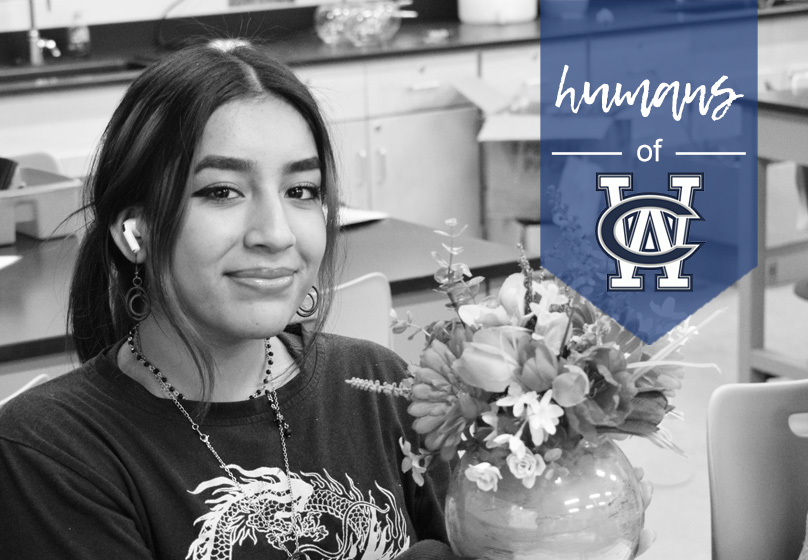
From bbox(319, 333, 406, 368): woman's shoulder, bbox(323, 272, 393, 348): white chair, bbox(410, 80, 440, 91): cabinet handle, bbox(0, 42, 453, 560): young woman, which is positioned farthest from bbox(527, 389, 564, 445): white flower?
bbox(410, 80, 440, 91): cabinet handle

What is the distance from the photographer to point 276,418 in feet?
4.10

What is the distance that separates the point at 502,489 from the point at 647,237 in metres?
1.68

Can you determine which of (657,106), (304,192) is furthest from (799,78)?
(304,192)

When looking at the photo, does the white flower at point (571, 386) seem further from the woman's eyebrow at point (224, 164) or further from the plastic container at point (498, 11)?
the plastic container at point (498, 11)

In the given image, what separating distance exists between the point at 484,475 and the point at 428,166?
385 centimetres

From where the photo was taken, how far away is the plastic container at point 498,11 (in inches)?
207

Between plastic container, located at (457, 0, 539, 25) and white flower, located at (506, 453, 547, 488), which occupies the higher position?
plastic container, located at (457, 0, 539, 25)

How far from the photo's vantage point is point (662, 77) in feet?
16.4

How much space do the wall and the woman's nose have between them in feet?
11.8

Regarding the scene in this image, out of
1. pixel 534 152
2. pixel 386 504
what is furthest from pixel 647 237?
pixel 534 152

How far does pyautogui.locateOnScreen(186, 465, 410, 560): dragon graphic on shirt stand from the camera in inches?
45.3

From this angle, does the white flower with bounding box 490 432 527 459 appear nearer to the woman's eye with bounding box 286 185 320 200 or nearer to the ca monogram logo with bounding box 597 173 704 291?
the woman's eye with bounding box 286 185 320 200

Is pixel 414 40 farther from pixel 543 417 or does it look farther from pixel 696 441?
pixel 543 417

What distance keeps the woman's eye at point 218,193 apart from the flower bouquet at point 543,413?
29 centimetres
